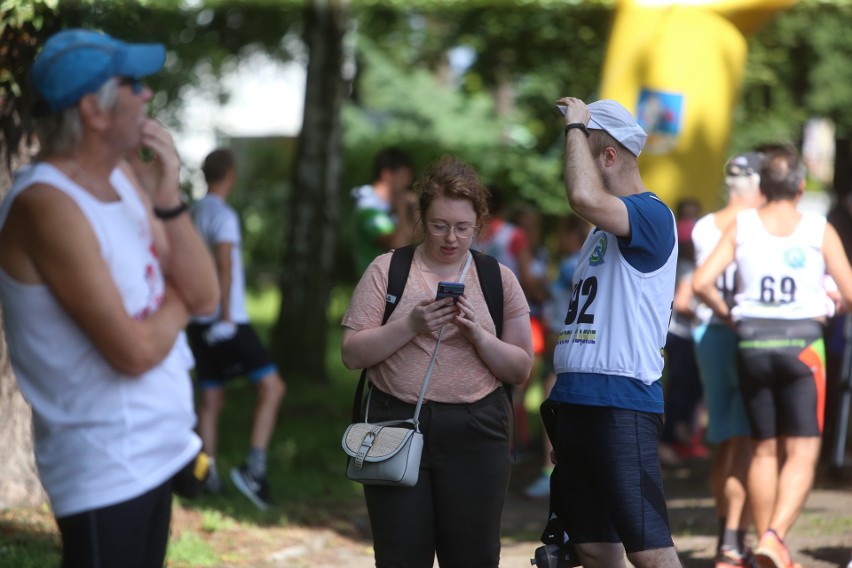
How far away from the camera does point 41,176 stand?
275 cm

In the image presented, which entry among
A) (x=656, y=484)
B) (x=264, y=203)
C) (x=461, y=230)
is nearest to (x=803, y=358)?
(x=656, y=484)

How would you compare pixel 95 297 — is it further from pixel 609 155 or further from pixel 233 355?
pixel 233 355

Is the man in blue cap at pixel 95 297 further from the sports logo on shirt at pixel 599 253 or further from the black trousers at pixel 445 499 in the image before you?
the sports logo on shirt at pixel 599 253

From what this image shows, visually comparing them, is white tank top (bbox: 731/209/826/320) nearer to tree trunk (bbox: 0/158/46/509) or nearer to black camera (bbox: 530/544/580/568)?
black camera (bbox: 530/544/580/568)

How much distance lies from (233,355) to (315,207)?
5972 mm

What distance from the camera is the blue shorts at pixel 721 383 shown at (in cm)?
616

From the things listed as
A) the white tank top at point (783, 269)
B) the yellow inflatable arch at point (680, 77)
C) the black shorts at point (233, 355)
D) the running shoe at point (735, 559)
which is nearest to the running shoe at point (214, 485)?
the black shorts at point (233, 355)

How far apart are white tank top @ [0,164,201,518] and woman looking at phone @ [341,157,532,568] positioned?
132 centimetres

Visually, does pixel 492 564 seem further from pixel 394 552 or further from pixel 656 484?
pixel 656 484

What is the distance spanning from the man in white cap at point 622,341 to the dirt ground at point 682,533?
235 cm

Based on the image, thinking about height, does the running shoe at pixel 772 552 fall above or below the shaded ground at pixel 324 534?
above

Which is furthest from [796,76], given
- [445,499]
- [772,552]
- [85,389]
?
[85,389]

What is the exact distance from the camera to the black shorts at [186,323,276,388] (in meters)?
7.62

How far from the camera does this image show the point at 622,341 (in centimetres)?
403
